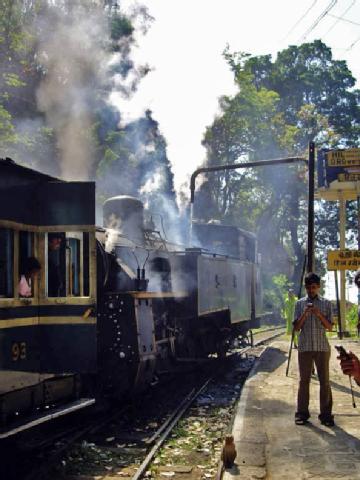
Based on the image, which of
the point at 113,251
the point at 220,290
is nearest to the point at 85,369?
the point at 113,251

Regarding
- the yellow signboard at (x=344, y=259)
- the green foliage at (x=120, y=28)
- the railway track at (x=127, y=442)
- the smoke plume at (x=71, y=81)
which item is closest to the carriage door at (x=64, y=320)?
the railway track at (x=127, y=442)

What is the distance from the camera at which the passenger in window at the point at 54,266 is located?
6.62 metres

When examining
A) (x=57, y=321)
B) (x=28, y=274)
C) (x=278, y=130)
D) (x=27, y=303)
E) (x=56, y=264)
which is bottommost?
(x=57, y=321)

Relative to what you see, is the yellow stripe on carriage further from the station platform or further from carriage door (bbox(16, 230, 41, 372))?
the station platform

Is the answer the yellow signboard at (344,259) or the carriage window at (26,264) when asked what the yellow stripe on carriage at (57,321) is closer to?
the carriage window at (26,264)

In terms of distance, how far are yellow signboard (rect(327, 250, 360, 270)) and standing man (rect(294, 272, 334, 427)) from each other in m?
5.26

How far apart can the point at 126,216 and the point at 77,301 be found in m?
4.27

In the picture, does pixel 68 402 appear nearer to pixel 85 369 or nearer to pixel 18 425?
pixel 85 369

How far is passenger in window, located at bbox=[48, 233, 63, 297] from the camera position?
6.62m

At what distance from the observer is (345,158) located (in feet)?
45.2

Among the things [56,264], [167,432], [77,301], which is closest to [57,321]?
[77,301]

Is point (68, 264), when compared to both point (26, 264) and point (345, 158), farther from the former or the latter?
point (345, 158)

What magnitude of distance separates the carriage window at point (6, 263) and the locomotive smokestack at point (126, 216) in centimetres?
462

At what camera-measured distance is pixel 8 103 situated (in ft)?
77.1
